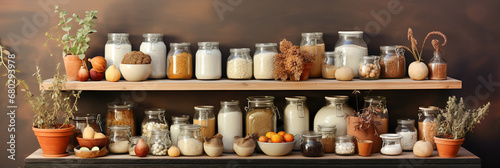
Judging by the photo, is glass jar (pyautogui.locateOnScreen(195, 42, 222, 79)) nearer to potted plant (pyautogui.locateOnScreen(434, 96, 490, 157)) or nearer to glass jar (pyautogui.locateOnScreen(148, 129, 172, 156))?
glass jar (pyautogui.locateOnScreen(148, 129, 172, 156))

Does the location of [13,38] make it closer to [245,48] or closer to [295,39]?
[245,48]

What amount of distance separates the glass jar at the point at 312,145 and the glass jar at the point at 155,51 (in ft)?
2.67

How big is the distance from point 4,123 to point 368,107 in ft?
6.41

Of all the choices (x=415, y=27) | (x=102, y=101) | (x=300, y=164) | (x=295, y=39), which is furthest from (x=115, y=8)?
(x=415, y=27)

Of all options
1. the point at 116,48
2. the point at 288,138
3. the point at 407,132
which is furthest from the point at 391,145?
the point at 116,48

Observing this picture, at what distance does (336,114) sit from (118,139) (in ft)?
3.67

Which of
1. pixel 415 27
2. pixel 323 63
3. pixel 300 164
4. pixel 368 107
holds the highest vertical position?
pixel 415 27

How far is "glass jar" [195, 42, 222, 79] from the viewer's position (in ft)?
9.47

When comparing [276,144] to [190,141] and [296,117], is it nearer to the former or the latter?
[296,117]

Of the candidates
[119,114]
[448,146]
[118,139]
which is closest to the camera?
[448,146]

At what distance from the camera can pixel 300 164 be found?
8.98 feet

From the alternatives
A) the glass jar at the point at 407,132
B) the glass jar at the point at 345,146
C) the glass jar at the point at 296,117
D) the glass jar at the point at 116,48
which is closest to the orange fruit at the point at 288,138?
the glass jar at the point at 296,117

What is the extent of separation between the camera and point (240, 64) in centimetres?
287

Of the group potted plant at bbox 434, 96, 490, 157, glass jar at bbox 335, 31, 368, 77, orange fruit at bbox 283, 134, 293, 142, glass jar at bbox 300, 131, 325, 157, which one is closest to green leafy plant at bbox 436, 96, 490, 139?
potted plant at bbox 434, 96, 490, 157
